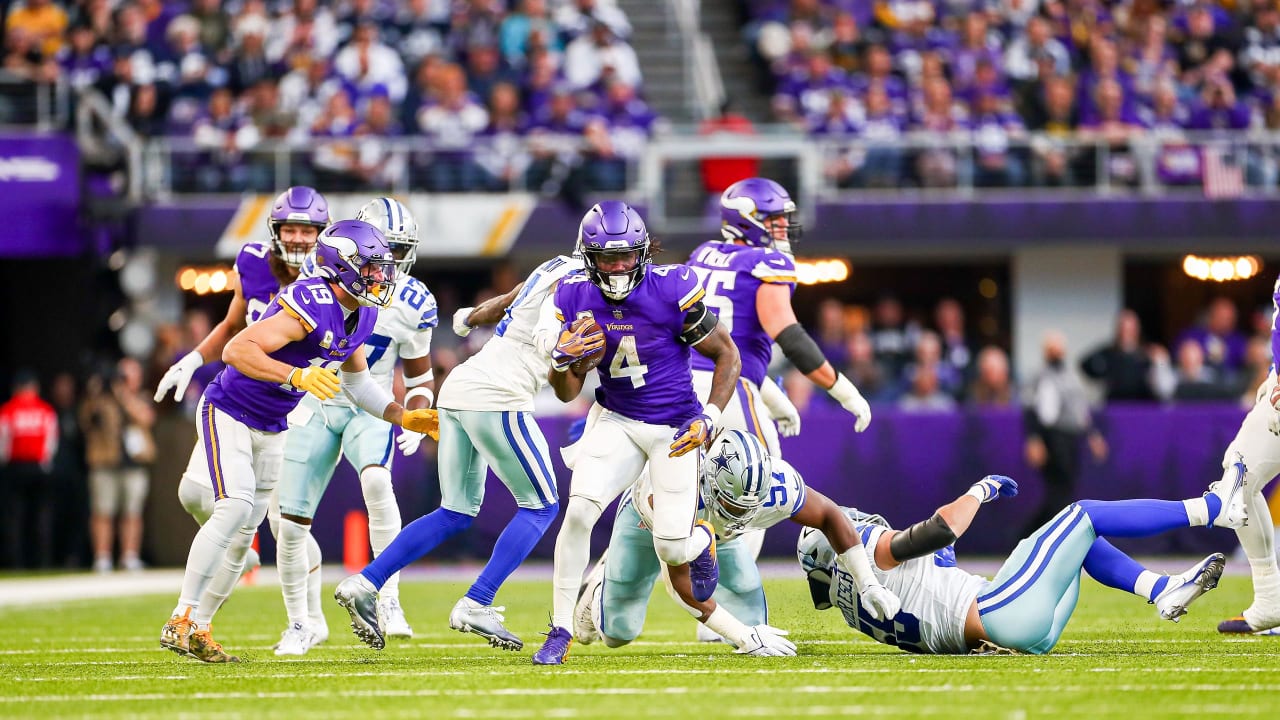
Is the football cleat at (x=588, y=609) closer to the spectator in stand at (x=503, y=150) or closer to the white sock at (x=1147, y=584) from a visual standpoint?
the white sock at (x=1147, y=584)

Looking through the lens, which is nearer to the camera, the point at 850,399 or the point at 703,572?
the point at 703,572

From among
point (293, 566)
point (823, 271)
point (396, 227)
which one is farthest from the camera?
point (823, 271)

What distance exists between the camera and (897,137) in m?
16.4

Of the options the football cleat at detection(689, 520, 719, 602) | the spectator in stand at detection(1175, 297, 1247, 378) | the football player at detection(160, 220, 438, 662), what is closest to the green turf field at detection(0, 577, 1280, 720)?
the football cleat at detection(689, 520, 719, 602)

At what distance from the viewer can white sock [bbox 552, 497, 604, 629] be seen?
7.42 m

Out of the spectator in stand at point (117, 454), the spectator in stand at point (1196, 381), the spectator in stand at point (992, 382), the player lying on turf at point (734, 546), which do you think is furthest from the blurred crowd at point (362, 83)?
the player lying on turf at point (734, 546)

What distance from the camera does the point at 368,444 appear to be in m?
8.71

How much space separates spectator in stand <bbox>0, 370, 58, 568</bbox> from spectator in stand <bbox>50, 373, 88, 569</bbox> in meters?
0.08

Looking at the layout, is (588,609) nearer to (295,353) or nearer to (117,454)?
(295,353)

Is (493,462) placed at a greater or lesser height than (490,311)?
lesser

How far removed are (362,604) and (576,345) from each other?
4.51ft

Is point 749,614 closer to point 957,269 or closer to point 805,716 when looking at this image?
point 805,716

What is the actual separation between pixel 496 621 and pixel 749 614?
1186 millimetres

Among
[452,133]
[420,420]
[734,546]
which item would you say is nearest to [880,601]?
[734,546]
